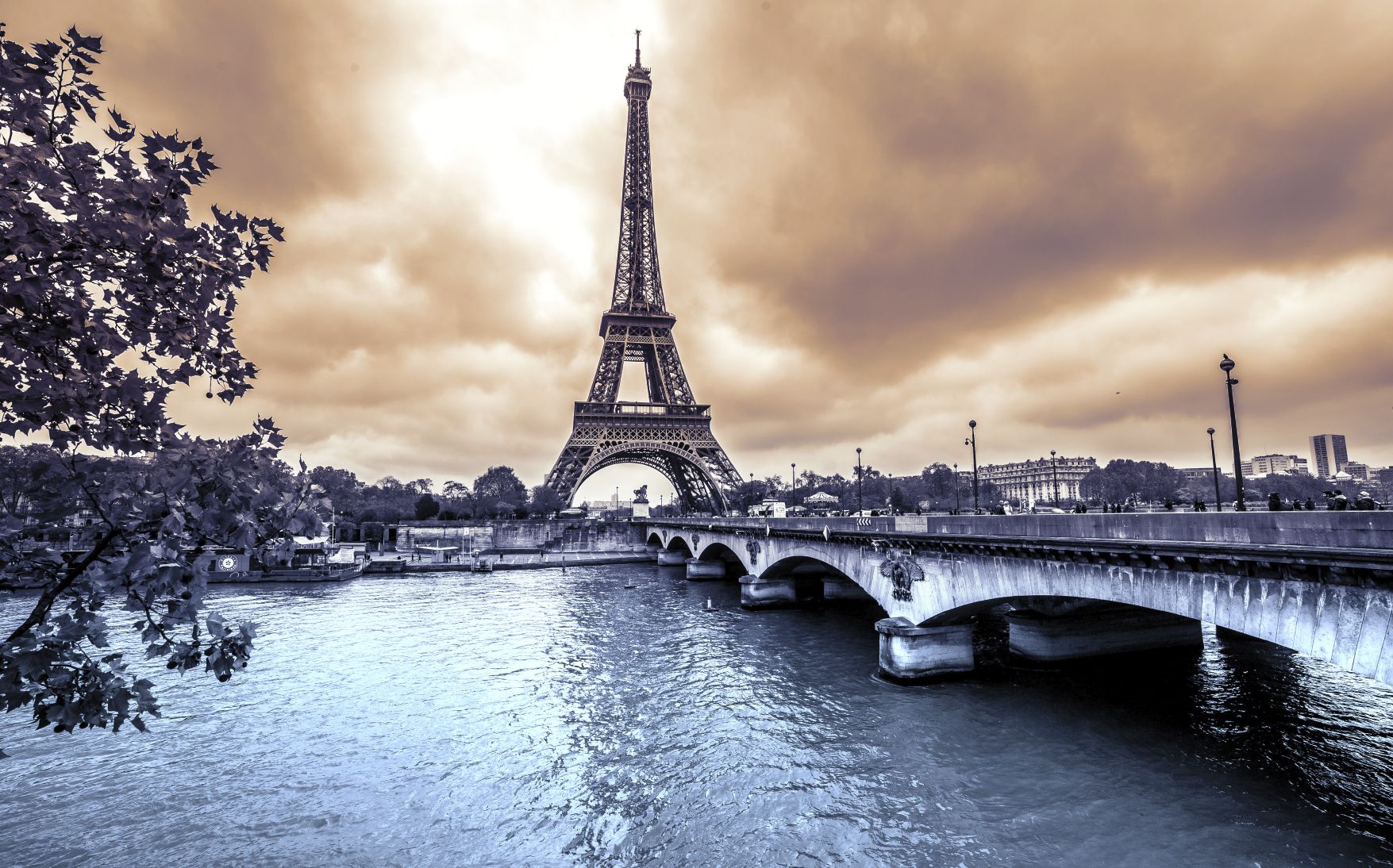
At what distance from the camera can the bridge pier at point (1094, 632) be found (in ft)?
77.3

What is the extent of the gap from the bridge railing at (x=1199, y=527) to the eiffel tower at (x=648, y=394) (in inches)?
2372

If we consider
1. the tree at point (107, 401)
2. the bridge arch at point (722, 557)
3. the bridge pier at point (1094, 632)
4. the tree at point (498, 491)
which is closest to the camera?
the tree at point (107, 401)

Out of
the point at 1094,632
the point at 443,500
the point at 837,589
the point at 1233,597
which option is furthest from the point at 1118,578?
the point at 443,500

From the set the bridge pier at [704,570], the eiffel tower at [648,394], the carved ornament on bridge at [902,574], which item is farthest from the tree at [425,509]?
the carved ornament on bridge at [902,574]

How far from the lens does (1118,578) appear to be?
1420cm

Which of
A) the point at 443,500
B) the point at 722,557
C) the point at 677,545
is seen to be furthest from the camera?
the point at 443,500

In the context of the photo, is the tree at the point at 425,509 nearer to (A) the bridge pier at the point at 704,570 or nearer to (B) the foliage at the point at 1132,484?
(A) the bridge pier at the point at 704,570

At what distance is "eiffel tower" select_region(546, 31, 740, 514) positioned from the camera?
80.8 m

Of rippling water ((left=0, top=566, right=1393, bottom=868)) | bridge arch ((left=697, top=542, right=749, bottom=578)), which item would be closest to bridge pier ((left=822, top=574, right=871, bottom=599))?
bridge arch ((left=697, top=542, right=749, bottom=578))

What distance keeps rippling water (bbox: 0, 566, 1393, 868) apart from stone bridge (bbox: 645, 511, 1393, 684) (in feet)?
5.58

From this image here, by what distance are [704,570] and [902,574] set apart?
118 feet

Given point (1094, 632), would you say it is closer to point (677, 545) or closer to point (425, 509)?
point (677, 545)

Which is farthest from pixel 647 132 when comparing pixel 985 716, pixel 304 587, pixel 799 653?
pixel 985 716

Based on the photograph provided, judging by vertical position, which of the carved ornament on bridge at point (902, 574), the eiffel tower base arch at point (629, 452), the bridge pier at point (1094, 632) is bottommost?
the bridge pier at point (1094, 632)
